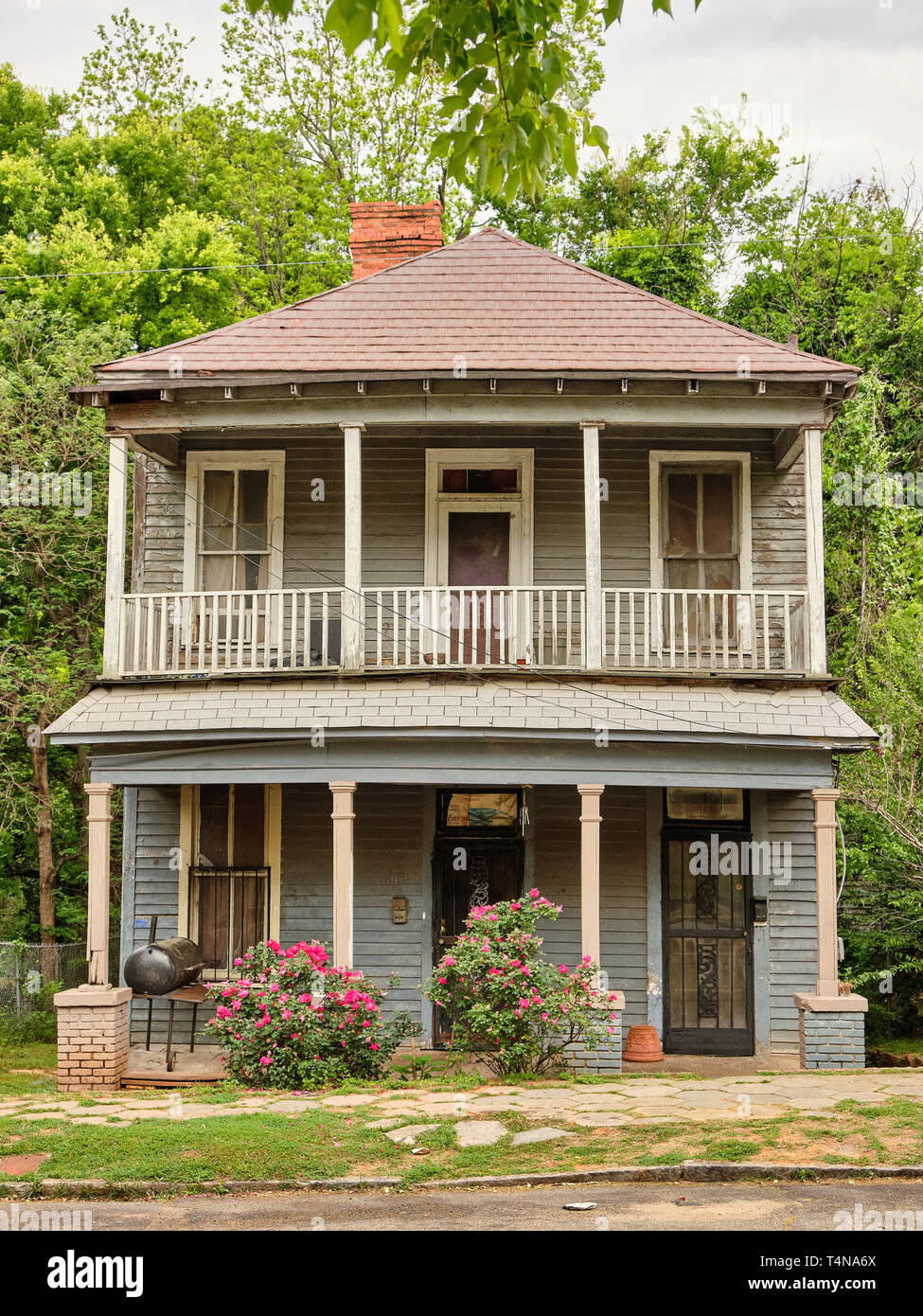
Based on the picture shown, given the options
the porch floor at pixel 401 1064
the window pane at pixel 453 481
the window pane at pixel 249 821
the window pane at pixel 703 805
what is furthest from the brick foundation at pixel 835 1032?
the window pane at pixel 453 481

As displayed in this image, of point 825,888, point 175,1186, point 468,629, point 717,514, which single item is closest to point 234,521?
point 468,629

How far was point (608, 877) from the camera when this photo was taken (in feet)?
44.3

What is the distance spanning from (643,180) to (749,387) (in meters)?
16.6

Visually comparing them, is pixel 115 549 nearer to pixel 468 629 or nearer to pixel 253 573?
pixel 253 573

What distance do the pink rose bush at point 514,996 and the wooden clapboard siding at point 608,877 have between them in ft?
7.24

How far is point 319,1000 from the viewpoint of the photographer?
1077 cm

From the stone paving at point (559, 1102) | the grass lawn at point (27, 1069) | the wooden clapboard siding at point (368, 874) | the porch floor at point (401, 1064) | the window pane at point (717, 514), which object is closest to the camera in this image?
the stone paving at point (559, 1102)

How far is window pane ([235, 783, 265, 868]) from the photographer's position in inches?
546

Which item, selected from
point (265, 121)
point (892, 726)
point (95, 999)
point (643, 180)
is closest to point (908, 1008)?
point (892, 726)

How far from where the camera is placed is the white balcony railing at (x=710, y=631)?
12594mm

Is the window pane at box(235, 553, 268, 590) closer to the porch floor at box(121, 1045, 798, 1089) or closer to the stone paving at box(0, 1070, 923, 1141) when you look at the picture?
the porch floor at box(121, 1045, 798, 1089)

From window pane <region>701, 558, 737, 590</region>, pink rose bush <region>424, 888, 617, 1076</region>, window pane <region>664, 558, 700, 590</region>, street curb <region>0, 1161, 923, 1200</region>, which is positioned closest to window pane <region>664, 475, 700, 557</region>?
window pane <region>664, 558, 700, 590</region>

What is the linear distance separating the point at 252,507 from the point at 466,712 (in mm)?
3792

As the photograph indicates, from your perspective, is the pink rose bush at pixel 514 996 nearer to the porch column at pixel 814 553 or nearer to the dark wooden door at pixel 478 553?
the porch column at pixel 814 553
